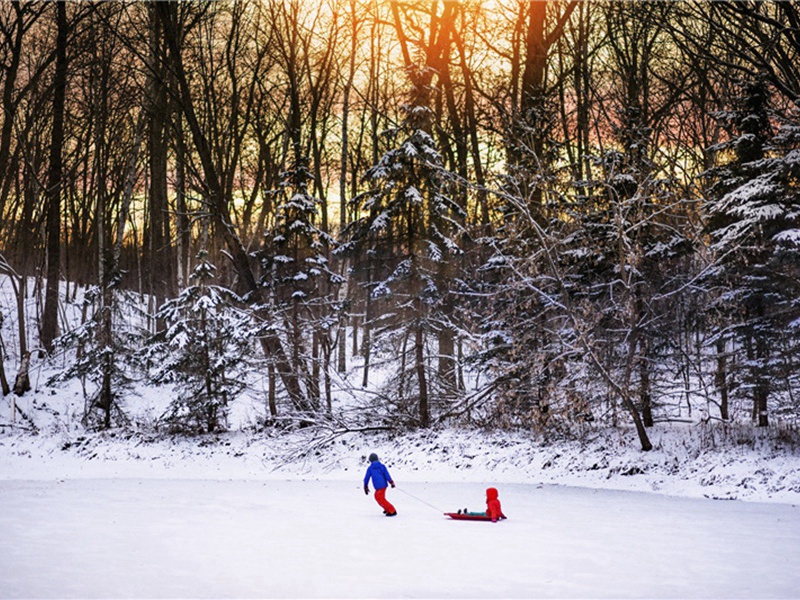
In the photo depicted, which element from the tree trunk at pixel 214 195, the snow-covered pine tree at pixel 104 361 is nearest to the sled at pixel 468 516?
the tree trunk at pixel 214 195

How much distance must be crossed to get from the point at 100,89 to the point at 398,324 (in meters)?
18.7

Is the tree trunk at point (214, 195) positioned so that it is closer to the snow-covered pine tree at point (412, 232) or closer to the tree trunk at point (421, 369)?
the snow-covered pine tree at point (412, 232)

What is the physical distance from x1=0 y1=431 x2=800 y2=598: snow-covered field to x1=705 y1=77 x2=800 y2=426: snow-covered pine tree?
8.41ft

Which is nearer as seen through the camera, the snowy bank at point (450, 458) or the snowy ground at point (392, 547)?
the snowy ground at point (392, 547)

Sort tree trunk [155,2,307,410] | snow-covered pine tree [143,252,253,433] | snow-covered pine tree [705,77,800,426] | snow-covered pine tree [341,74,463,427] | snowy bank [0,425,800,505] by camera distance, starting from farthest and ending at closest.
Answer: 1. tree trunk [155,2,307,410]
2. snow-covered pine tree [143,252,253,433]
3. snow-covered pine tree [341,74,463,427]
4. snow-covered pine tree [705,77,800,426]
5. snowy bank [0,425,800,505]

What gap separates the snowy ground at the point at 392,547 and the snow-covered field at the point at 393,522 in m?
0.04

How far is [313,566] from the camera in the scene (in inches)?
355

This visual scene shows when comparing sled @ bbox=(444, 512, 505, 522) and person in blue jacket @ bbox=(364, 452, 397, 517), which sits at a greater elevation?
person in blue jacket @ bbox=(364, 452, 397, 517)

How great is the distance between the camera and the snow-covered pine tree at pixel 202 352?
76.6 feet

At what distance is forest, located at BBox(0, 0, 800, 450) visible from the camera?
56.9 ft

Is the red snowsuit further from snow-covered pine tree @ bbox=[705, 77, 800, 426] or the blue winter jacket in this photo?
snow-covered pine tree @ bbox=[705, 77, 800, 426]

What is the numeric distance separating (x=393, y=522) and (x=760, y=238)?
10.9 metres

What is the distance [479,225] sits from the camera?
60.7 ft

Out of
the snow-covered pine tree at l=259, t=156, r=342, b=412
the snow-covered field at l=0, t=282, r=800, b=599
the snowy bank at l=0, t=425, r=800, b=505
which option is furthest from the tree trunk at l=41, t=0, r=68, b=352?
the snow-covered pine tree at l=259, t=156, r=342, b=412
